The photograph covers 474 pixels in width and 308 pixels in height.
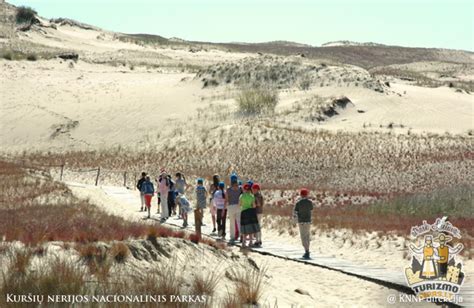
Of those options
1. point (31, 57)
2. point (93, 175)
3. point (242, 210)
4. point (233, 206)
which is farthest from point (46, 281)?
point (31, 57)

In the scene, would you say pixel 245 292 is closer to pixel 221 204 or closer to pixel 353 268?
pixel 353 268

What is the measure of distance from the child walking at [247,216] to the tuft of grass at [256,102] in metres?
38.7

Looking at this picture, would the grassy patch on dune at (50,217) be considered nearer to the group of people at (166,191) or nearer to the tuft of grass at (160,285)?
the tuft of grass at (160,285)

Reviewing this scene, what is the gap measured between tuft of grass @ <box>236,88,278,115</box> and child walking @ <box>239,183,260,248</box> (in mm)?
38708

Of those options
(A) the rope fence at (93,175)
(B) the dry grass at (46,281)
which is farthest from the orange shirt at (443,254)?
(A) the rope fence at (93,175)

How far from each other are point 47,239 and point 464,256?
917cm

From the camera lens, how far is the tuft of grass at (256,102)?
56031 millimetres

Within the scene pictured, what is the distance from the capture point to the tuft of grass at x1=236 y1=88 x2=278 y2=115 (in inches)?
2206

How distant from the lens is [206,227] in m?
21.7

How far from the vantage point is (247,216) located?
17062mm

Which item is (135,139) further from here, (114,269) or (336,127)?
(114,269)

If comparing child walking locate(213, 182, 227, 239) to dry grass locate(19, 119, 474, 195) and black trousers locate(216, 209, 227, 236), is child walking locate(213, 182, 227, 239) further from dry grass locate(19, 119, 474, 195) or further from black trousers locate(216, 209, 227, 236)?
dry grass locate(19, 119, 474, 195)

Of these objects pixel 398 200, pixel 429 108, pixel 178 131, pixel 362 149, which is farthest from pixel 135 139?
pixel 398 200

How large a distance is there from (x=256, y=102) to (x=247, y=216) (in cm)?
4022
